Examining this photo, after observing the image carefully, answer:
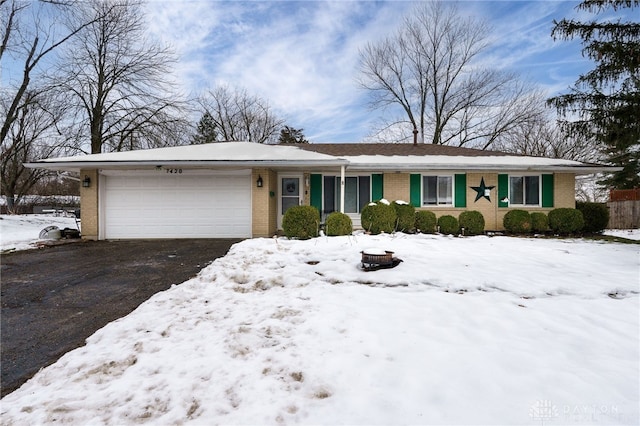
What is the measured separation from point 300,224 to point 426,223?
14.8 feet

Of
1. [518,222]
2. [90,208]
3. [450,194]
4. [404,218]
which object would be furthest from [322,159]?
[90,208]

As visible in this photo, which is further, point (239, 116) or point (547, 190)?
point (239, 116)

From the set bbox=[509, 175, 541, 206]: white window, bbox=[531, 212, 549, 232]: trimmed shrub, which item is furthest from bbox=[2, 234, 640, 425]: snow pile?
bbox=[509, 175, 541, 206]: white window

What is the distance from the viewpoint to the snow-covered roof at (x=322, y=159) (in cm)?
921

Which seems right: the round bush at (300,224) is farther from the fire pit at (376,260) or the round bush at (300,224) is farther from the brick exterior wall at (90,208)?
the brick exterior wall at (90,208)

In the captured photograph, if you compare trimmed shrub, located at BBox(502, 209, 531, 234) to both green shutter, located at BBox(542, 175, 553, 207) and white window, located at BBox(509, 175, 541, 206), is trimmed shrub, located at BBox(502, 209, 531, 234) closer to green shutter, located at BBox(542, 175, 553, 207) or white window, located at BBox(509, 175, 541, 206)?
white window, located at BBox(509, 175, 541, 206)

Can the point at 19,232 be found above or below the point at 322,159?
below

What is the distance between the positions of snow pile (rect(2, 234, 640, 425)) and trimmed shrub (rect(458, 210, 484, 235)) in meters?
5.85

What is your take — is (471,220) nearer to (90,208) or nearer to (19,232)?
(90,208)

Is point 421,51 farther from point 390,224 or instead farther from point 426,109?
point 390,224

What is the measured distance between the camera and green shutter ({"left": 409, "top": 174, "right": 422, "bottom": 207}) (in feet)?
37.2

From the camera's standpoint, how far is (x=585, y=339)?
2.66 meters

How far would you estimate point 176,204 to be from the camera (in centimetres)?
998

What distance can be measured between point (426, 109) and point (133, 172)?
2090 centimetres
